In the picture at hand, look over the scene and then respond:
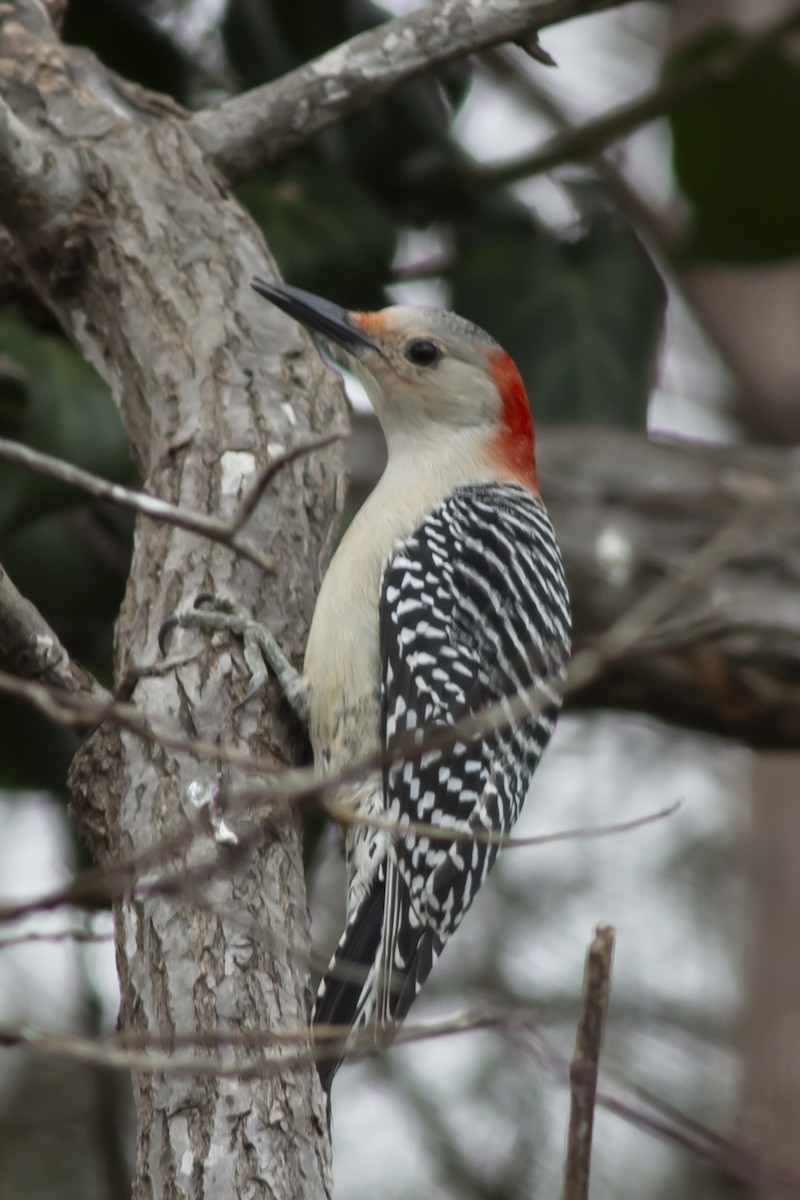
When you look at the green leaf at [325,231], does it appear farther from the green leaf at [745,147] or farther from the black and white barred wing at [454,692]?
the black and white barred wing at [454,692]

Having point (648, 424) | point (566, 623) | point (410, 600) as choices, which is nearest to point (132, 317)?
point (410, 600)

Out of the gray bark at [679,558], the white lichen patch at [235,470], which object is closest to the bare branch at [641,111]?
the gray bark at [679,558]

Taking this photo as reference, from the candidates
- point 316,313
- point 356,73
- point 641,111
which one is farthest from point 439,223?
point 316,313

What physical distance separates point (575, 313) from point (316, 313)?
189 centimetres

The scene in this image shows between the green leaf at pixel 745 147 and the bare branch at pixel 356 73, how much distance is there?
5.32 feet

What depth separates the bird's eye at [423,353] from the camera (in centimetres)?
404

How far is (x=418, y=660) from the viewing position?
131 inches

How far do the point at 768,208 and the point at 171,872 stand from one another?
384 centimetres

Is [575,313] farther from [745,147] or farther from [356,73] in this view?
[356,73]

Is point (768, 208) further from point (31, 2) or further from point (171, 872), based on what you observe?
point (171, 872)

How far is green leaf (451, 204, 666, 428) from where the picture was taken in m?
5.30

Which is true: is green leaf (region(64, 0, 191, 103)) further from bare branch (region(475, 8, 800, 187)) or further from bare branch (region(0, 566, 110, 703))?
bare branch (region(0, 566, 110, 703))

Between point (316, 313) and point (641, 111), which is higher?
point (641, 111)

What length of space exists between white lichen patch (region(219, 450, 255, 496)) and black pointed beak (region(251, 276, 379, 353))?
472mm
